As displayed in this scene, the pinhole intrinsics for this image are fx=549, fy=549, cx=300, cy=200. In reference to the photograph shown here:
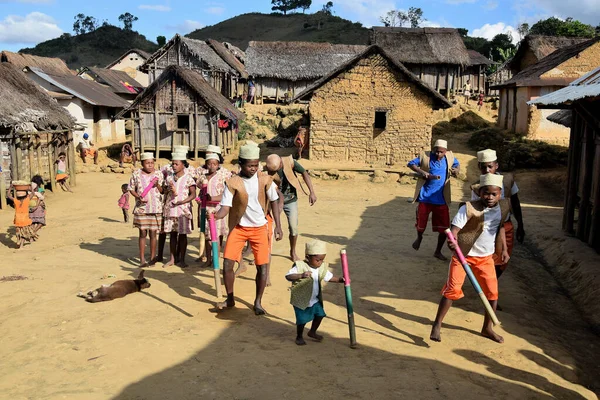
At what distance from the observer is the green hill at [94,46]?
65731 millimetres

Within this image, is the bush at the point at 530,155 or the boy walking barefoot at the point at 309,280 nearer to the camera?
the boy walking barefoot at the point at 309,280

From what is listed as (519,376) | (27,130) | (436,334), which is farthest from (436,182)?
(27,130)

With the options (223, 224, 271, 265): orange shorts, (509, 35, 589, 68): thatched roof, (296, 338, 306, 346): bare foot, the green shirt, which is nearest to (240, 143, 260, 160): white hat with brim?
(223, 224, 271, 265): orange shorts

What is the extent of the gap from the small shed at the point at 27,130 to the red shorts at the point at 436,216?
Answer: 1061 cm

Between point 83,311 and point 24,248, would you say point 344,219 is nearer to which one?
point 24,248

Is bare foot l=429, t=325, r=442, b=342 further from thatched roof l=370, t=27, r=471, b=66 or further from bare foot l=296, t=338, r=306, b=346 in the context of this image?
thatched roof l=370, t=27, r=471, b=66

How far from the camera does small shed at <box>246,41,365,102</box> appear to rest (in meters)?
34.2

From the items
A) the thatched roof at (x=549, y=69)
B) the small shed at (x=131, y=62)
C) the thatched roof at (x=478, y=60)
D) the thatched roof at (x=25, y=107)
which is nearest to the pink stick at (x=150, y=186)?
the thatched roof at (x=25, y=107)

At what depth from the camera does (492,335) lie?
521cm

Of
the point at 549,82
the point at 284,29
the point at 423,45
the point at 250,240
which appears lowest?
the point at 250,240

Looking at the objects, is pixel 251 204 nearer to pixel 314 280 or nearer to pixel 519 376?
pixel 314 280

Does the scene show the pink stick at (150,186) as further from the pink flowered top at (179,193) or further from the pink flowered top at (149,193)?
the pink flowered top at (179,193)

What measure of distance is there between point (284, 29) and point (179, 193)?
76064 millimetres

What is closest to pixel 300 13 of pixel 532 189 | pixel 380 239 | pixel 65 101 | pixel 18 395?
pixel 65 101
